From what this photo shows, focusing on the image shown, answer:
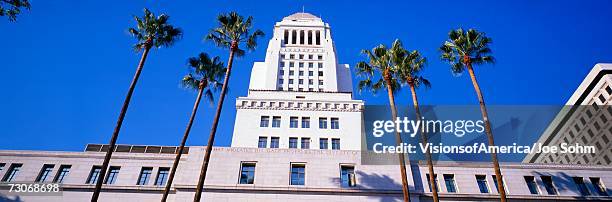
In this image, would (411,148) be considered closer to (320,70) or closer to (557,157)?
(320,70)

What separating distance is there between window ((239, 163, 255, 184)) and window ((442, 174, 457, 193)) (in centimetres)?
1606

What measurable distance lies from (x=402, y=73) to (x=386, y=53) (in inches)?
90.3

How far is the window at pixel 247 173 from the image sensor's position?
31469mm

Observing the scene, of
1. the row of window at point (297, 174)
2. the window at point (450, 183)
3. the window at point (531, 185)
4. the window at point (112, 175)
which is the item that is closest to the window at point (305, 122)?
the row of window at point (297, 174)

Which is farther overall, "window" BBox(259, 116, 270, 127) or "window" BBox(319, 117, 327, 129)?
"window" BBox(319, 117, 327, 129)

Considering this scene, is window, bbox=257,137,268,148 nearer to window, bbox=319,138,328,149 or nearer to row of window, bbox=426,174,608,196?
window, bbox=319,138,328,149

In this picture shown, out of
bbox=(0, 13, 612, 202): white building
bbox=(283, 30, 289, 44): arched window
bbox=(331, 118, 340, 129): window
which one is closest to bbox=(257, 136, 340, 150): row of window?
bbox=(331, 118, 340, 129): window

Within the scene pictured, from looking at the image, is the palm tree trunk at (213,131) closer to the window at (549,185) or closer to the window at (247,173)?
the window at (247,173)

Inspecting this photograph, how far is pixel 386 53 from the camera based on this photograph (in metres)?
33.8

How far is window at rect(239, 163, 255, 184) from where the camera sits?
1239 inches

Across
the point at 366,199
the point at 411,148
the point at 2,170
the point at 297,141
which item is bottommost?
the point at 366,199

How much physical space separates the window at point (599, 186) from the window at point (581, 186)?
37.9 inches

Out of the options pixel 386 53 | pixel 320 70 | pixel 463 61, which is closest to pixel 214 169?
pixel 386 53

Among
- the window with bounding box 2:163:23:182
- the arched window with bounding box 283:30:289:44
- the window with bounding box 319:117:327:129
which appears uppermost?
the arched window with bounding box 283:30:289:44
